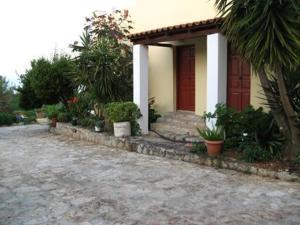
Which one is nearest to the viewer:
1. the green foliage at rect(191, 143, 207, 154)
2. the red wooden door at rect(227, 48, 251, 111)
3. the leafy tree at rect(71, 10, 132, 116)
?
the green foliage at rect(191, 143, 207, 154)

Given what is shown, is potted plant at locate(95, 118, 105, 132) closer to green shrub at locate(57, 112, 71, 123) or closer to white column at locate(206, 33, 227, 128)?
green shrub at locate(57, 112, 71, 123)

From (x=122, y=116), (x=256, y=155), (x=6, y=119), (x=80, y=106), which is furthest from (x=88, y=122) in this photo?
(x=256, y=155)

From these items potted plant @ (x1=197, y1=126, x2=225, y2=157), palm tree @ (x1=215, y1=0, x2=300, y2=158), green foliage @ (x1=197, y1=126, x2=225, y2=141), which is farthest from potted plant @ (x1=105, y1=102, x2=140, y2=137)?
palm tree @ (x1=215, y1=0, x2=300, y2=158)

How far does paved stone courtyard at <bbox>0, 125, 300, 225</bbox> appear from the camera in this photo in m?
5.74

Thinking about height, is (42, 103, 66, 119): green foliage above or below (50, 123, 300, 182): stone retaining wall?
above

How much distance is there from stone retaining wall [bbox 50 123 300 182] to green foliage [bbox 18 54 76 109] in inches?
57.5

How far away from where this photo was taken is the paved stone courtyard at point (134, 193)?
5.74 m

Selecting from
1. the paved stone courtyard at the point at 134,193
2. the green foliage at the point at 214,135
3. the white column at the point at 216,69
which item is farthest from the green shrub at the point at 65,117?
the green foliage at the point at 214,135

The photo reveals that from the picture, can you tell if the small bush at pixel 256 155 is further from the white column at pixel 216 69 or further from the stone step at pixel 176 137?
the stone step at pixel 176 137

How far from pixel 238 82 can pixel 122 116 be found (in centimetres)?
349

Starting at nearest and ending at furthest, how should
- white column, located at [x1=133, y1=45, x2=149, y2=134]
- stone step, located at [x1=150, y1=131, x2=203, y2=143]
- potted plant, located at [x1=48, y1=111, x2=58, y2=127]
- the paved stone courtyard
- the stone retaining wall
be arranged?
the paved stone courtyard < the stone retaining wall < stone step, located at [x1=150, y1=131, x2=203, y2=143] < white column, located at [x1=133, y1=45, x2=149, y2=134] < potted plant, located at [x1=48, y1=111, x2=58, y2=127]

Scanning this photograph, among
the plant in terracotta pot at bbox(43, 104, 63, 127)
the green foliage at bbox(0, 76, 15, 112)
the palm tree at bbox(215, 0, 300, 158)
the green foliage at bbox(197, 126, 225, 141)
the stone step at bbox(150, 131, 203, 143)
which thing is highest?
the palm tree at bbox(215, 0, 300, 158)

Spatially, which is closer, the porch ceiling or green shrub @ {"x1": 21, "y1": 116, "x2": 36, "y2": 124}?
the porch ceiling

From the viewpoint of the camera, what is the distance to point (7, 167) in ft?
30.6
